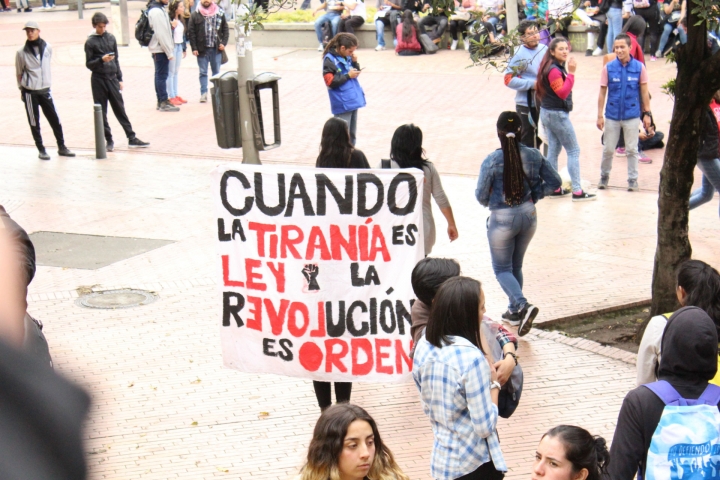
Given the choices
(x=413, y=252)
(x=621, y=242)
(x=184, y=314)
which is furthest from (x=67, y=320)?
(x=621, y=242)

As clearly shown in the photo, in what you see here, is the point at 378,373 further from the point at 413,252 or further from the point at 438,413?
the point at 438,413

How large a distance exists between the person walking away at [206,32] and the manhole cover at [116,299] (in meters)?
10.3

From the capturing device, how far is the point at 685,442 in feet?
12.2

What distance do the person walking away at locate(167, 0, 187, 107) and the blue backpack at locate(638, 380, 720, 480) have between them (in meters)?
15.4

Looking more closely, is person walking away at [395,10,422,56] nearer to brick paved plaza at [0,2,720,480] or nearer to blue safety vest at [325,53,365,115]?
brick paved plaza at [0,2,720,480]

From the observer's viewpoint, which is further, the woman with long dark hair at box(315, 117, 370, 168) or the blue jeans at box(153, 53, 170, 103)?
the blue jeans at box(153, 53, 170, 103)

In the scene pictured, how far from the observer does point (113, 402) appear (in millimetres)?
6691

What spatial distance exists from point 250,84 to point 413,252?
661cm

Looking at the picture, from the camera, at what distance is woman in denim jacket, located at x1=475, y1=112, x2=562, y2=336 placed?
23.9 feet

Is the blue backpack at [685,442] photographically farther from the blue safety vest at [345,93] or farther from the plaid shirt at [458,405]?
the blue safety vest at [345,93]

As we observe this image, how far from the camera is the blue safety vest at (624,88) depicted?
11672 millimetres

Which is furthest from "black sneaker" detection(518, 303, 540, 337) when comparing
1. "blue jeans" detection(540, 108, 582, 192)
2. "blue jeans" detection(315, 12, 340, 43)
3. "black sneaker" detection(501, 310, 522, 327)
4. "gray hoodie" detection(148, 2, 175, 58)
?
"blue jeans" detection(315, 12, 340, 43)

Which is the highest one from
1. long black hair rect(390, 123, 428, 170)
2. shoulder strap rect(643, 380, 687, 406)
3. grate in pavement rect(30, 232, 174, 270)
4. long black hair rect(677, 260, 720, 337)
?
long black hair rect(390, 123, 428, 170)

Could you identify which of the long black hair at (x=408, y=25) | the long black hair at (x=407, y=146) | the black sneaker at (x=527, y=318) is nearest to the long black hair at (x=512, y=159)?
the long black hair at (x=407, y=146)
